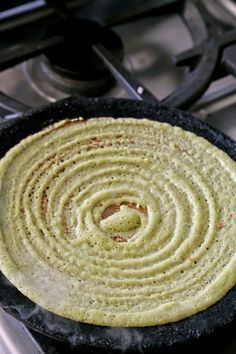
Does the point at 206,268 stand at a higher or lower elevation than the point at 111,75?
lower

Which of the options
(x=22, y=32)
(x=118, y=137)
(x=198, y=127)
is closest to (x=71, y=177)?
(x=118, y=137)

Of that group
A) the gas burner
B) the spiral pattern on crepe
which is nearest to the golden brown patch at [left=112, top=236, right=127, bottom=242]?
the spiral pattern on crepe

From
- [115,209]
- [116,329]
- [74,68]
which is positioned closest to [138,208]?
[115,209]

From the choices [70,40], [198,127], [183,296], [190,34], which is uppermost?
[70,40]

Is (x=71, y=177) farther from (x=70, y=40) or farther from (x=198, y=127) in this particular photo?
(x=70, y=40)

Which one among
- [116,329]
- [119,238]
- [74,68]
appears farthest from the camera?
[74,68]

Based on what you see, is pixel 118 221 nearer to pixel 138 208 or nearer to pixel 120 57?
pixel 138 208

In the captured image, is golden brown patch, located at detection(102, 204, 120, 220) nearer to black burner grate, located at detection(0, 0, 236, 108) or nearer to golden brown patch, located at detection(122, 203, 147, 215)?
golden brown patch, located at detection(122, 203, 147, 215)
